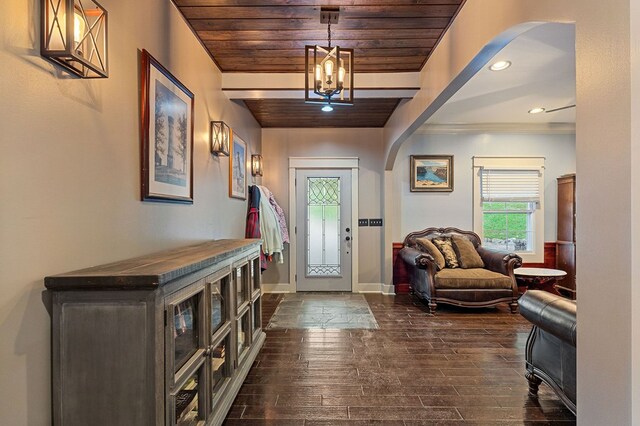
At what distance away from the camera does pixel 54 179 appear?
1.26 meters

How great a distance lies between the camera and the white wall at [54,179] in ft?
3.57

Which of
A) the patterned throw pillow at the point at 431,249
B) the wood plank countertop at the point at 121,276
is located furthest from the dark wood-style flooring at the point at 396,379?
the wood plank countertop at the point at 121,276

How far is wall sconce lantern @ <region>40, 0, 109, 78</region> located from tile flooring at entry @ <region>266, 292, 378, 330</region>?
116 inches

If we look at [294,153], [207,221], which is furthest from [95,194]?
[294,153]

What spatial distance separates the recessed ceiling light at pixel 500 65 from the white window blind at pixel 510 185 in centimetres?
236

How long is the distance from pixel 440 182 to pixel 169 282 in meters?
4.79

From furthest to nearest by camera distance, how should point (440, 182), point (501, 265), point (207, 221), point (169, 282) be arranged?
1. point (440, 182)
2. point (501, 265)
3. point (207, 221)
4. point (169, 282)

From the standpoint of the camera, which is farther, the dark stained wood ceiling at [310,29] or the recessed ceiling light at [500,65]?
the recessed ceiling light at [500,65]

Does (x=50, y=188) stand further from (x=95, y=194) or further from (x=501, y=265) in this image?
(x=501, y=265)

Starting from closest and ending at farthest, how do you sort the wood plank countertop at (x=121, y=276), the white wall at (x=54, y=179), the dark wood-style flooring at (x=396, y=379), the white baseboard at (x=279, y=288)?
1. the white wall at (x=54, y=179)
2. the wood plank countertop at (x=121, y=276)
3. the dark wood-style flooring at (x=396, y=379)
4. the white baseboard at (x=279, y=288)

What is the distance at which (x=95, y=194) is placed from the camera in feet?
4.89

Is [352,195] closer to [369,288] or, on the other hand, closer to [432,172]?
[432,172]

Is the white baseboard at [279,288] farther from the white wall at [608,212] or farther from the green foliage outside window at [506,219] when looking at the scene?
the white wall at [608,212]

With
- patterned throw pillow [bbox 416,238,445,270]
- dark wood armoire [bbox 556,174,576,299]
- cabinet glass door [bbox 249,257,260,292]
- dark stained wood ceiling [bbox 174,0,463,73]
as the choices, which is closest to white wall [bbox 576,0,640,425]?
dark stained wood ceiling [bbox 174,0,463,73]
